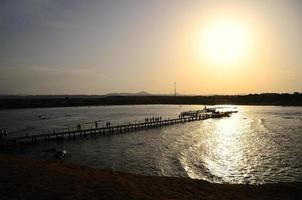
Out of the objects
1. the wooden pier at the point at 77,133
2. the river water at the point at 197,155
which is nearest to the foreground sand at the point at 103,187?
the river water at the point at 197,155

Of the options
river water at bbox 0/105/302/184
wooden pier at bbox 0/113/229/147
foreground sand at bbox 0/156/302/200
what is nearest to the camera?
foreground sand at bbox 0/156/302/200

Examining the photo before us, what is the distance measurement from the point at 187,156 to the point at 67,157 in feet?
46.3

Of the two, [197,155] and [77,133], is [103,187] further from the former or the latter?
[77,133]

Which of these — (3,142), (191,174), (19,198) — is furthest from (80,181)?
(3,142)

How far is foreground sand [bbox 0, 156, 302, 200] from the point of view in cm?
1719

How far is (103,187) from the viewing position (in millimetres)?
18766

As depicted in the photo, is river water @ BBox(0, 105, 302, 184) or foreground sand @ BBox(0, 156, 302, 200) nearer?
foreground sand @ BBox(0, 156, 302, 200)

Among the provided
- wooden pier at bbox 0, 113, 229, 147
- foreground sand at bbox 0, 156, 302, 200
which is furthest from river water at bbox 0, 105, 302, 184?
foreground sand at bbox 0, 156, 302, 200

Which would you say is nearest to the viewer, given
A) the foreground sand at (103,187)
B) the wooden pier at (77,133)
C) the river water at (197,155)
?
the foreground sand at (103,187)

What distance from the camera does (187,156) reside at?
38.8m

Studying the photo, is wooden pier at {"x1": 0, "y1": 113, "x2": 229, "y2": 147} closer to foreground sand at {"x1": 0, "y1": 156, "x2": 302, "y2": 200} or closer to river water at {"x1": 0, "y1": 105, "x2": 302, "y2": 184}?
river water at {"x1": 0, "y1": 105, "x2": 302, "y2": 184}

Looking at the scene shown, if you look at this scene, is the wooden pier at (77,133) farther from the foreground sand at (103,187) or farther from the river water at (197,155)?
the foreground sand at (103,187)

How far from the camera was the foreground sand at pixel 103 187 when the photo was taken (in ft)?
56.4

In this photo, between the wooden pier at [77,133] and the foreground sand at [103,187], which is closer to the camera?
the foreground sand at [103,187]
